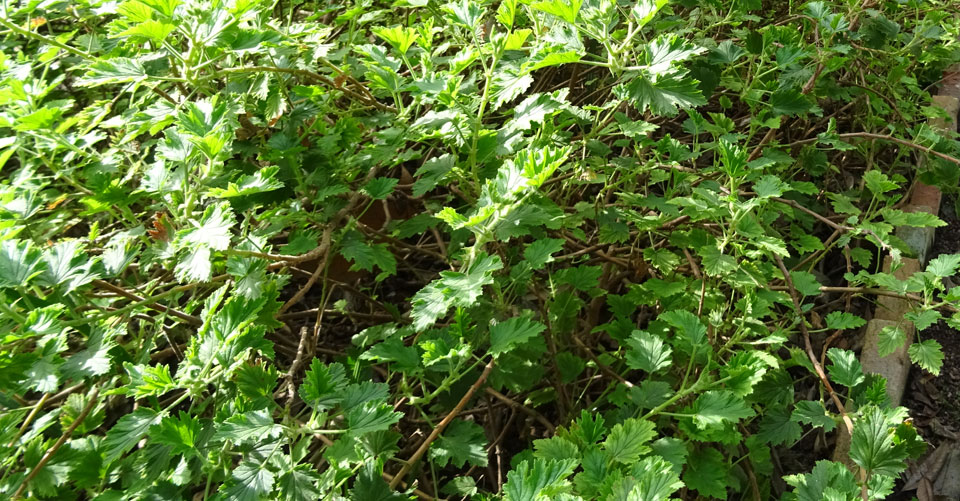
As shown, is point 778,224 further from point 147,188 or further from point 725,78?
point 147,188

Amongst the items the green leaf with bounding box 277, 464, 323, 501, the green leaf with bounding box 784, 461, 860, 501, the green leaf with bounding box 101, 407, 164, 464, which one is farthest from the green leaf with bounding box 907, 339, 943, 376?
the green leaf with bounding box 101, 407, 164, 464

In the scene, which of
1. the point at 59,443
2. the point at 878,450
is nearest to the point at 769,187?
the point at 878,450

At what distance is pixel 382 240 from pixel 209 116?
59cm

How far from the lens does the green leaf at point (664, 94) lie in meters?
1.44

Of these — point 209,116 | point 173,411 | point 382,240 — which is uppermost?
point 209,116

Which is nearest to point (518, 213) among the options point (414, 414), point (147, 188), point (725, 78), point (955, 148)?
point (414, 414)

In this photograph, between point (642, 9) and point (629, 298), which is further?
point (629, 298)

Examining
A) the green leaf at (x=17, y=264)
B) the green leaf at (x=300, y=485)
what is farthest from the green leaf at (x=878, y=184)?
the green leaf at (x=17, y=264)

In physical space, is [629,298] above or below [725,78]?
below

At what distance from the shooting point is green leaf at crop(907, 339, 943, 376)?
5.32 feet

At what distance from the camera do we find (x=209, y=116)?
1.40 meters

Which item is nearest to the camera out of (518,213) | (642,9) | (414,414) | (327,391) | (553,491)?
(553,491)

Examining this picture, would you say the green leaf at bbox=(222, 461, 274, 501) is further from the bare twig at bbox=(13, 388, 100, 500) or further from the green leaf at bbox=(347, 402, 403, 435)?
the bare twig at bbox=(13, 388, 100, 500)

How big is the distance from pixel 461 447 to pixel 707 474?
516 mm
